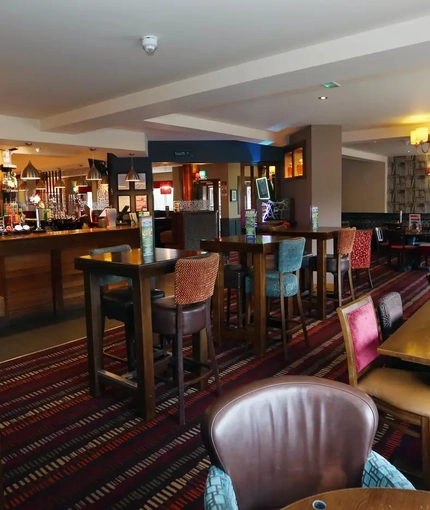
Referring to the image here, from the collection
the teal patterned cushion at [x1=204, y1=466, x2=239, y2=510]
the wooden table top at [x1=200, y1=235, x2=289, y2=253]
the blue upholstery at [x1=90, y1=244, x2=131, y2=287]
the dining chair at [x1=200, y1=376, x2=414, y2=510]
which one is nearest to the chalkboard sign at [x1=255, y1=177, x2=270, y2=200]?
the wooden table top at [x1=200, y1=235, x2=289, y2=253]

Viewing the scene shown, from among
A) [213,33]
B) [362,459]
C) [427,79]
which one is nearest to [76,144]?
[213,33]

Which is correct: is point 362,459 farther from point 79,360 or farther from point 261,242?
point 79,360

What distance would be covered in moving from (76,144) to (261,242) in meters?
4.48

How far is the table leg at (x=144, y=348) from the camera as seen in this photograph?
288cm

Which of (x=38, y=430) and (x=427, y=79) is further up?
(x=427, y=79)

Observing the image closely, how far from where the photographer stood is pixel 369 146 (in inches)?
444

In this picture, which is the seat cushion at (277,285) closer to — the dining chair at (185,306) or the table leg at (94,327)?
the dining chair at (185,306)

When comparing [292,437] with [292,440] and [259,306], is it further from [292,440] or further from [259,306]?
[259,306]

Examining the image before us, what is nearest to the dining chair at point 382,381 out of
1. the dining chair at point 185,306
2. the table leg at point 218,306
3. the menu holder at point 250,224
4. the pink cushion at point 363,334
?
the pink cushion at point 363,334

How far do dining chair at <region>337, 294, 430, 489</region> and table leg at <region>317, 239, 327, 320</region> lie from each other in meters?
2.66

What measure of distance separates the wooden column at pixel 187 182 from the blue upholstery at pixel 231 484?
46.7 feet

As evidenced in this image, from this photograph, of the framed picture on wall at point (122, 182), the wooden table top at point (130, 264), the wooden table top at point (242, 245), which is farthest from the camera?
the framed picture on wall at point (122, 182)

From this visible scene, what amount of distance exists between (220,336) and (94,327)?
154 centimetres

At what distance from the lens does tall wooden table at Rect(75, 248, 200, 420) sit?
2.88 m
